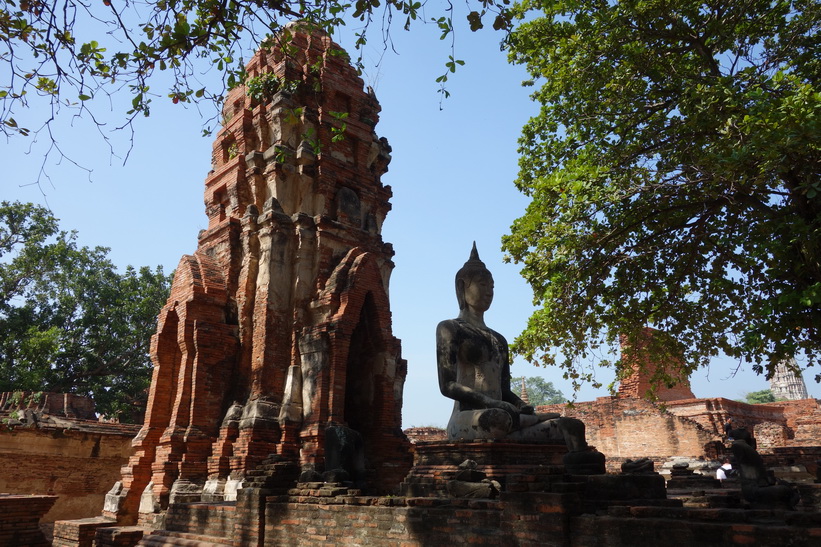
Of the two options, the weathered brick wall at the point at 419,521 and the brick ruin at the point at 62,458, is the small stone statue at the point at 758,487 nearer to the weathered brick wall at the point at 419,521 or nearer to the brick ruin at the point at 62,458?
the weathered brick wall at the point at 419,521

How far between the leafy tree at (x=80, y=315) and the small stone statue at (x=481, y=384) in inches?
793

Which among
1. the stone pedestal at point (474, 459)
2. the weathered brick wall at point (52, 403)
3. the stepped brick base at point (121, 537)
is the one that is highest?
the weathered brick wall at point (52, 403)

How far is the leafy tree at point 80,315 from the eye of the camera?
23.8 m

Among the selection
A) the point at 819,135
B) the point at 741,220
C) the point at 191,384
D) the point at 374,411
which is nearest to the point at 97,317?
the point at 191,384

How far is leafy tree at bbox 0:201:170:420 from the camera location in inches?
936

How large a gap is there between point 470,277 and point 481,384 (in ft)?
4.57

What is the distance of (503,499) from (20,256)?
25209 mm

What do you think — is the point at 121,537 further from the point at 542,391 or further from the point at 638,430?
the point at 542,391

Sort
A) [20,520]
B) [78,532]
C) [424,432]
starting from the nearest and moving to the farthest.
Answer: [20,520] < [78,532] < [424,432]

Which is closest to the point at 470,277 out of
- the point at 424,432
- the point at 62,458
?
the point at 62,458

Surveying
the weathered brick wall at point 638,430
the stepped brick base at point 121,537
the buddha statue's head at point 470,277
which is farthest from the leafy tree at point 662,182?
the weathered brick wall at point 638,430

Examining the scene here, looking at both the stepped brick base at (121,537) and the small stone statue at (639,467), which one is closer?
the small stone statue at (639,467)

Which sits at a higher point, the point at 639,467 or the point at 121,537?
the point at 639,467

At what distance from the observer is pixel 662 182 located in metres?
8.42
